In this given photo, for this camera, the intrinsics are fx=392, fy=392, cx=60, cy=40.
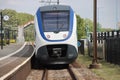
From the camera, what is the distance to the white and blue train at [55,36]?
2339 centimetres

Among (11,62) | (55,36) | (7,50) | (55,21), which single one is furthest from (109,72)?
(7,50)

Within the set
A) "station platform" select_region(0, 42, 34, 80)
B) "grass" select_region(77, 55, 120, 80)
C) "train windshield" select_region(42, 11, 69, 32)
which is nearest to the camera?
"station platform" select_region(0, 42, 34, 80)

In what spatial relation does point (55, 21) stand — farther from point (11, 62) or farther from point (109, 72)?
point (11, 62)

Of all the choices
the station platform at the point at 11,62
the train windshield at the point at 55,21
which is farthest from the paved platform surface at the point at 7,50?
the train windshield at the point at 55,21

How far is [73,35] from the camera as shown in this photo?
78.9ft

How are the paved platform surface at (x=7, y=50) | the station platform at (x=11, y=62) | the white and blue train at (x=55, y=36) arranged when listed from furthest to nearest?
the paved platform surface at (x=7, y=50) < the white and blue train at (x=55, y=36) < the station platform at (x=11, y=62)

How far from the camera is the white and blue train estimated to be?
23391 millimetres

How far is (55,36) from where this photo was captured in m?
23.7

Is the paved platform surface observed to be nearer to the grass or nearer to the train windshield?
the train windshield

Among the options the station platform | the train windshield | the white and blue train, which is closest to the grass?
the white and blue train

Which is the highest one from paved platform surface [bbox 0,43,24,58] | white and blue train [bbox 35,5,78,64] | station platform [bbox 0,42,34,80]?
white and blue train [bbox 35,5,78,64]

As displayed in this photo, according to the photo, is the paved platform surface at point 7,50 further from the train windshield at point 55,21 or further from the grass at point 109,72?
the grass at point 109,72

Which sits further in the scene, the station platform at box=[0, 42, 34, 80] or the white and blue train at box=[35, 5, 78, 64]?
the white and blue train at box=[35, 5, 78, 64]

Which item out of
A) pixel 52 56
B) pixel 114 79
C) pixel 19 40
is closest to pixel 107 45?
pixel 52 56
